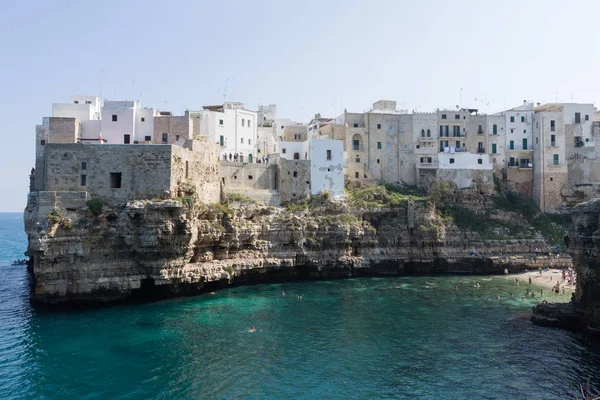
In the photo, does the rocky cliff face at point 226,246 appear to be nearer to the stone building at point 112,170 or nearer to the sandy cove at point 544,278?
the stone building at point 112,170

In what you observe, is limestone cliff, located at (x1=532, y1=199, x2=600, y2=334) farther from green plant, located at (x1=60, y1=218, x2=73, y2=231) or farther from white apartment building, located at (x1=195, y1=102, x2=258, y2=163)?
white apartment building, located at (x1=195, y1=102, x2=258, y2=163)

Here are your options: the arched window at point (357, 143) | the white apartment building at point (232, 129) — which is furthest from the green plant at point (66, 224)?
the arched window at point (357, 143)

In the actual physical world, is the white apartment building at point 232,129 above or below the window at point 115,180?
above

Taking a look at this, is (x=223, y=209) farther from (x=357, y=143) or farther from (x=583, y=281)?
(x=583, y=281)

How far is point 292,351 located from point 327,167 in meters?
27.9

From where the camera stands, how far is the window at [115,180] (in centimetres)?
3494

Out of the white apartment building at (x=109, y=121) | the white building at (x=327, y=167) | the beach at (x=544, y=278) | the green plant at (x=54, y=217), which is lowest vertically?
the beach at (x=544, y=278)

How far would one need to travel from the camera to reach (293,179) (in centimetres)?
4888

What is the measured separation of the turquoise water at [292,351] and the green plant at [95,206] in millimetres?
7191

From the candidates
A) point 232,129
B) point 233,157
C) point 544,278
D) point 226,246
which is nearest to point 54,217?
point 226,246

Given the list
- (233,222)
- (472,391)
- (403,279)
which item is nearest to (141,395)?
(472,391)

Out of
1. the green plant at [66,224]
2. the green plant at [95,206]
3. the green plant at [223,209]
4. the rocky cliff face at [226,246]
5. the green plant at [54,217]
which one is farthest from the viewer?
the green plant at [223,209]

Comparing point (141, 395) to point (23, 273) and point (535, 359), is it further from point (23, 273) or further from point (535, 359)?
point (23, 273)

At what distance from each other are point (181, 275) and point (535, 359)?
2425cm
